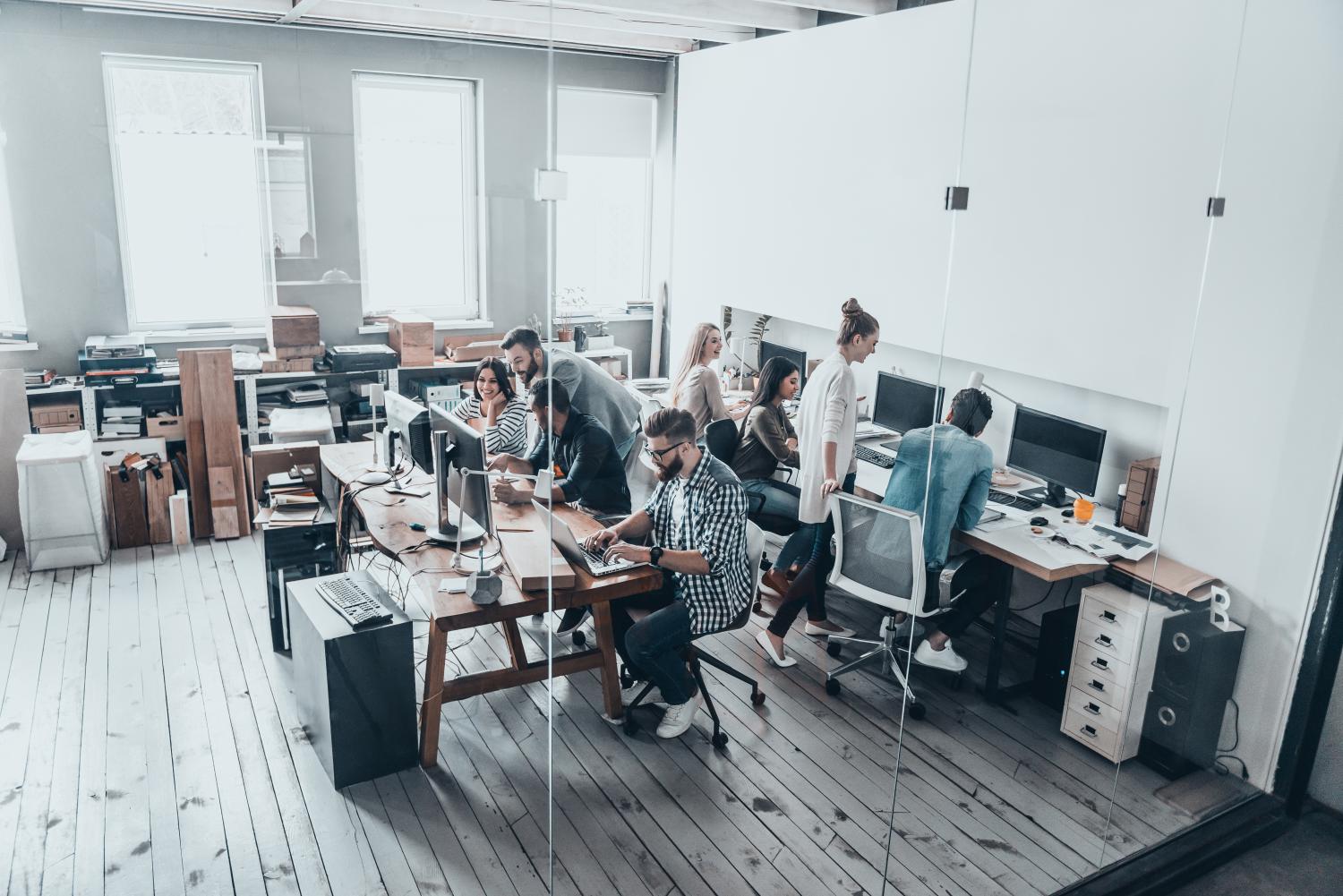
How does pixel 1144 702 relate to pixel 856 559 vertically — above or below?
below

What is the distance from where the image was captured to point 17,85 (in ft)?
8.16

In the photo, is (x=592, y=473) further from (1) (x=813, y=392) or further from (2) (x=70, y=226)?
(2) (x=70, y=226)

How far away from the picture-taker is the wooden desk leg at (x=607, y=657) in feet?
10.6

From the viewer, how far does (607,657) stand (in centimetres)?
326

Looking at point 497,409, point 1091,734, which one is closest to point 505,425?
point 497,409

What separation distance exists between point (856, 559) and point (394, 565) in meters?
2.23

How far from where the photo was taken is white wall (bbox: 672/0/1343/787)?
224cm

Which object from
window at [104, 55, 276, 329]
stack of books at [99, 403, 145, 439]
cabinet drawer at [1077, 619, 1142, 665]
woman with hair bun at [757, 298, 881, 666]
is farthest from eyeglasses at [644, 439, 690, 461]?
stack of books at [99, 403, 145, 439]

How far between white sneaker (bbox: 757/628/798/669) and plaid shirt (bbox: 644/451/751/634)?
152mm

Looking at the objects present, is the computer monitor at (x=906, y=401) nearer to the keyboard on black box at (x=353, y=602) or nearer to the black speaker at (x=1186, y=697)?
the black speaker at (x=1186, y=697)

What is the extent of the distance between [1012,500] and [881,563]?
356 mm

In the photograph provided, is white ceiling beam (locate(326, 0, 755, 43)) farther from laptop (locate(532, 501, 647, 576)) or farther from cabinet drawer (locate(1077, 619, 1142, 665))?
cabinet drawer (locate(1077, 619, 1142, 665))

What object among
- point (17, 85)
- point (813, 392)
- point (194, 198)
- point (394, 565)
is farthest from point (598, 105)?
point (394, 565)

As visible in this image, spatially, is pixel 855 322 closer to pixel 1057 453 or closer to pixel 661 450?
pixel 1057 453
